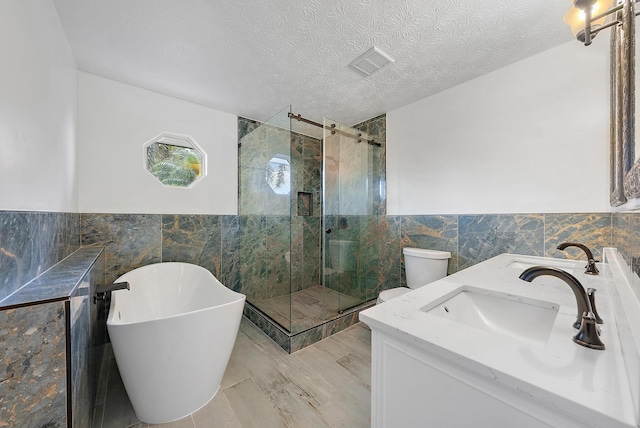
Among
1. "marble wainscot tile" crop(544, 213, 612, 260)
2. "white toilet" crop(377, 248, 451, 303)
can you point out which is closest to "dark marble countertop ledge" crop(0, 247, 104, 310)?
"white toilet" crop(377, 248, 451, 303)

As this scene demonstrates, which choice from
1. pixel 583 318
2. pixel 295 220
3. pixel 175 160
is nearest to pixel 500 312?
pixel 583 318

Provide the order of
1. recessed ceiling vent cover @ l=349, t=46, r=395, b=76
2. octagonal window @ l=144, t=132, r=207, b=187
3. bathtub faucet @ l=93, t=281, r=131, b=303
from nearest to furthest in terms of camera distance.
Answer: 1. bathtub faucet @ l=93, t=281, r=131, b=303
2. recessed ceiling vent cover @ l=349, t=46, r=395, b=76
3. octagonal window @ l=144, t=132, r=207, b=187

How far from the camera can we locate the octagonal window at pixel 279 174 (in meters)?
2.58

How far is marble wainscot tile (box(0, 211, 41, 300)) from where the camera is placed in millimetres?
733

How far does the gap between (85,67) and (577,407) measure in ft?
10.5

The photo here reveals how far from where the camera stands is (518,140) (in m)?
1.84

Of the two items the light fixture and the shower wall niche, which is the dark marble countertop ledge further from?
the light fixture

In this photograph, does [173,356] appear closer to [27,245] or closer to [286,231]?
[27,245]

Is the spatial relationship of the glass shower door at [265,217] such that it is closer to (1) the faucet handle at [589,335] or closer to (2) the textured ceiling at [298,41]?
(2) the textured ceiling at [298,41]

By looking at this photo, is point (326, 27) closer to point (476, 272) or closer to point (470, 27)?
point (470, 27)

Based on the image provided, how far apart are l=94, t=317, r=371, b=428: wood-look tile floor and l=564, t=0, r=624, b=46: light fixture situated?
2.17 m

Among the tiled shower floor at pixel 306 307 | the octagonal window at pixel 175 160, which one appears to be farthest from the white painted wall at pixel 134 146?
the tiled shower floor at pixel 306 307

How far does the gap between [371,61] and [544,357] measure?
202cm

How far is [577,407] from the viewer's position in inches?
15.6
